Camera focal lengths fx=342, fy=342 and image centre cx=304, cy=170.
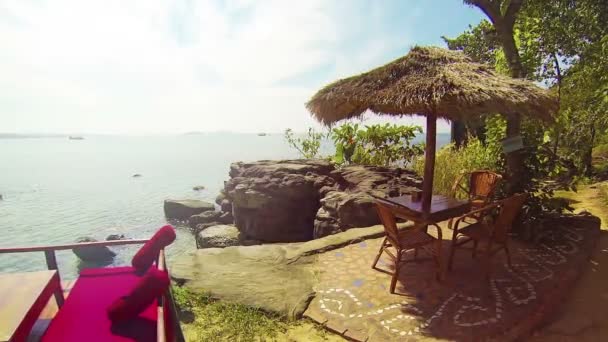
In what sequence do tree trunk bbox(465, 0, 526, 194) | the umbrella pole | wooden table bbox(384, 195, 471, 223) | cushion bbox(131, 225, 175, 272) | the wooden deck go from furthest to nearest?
tree trunk bbox(465, 0, 526, 194) < the umbrella pole < wooden table bbox(384, 195, 471, 223) < cushion bbox(131, 225, 175, 272) < the wooden deck

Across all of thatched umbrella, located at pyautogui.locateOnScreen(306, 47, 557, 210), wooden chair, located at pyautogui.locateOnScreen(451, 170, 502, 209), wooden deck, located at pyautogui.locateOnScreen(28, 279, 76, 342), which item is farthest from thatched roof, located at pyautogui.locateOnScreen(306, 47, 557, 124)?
wooden deck, located at pyautogui.locateOnScreen(28, 279, 76, 342)

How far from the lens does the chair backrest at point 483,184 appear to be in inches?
203

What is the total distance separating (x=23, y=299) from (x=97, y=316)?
502 mm

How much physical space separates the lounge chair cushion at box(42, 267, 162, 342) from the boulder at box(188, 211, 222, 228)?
1164cm

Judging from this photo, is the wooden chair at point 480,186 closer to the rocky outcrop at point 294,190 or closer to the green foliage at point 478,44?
the rocky outcrop at point 294,190

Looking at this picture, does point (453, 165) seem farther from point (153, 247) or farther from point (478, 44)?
point (478, 44)

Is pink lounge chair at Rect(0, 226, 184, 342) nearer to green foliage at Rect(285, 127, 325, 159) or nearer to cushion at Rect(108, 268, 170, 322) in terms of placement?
cushion at Rect(108, 268, 170, 322)

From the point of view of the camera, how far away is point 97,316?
2.51 m

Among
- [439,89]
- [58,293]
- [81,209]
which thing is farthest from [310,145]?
[81,209]

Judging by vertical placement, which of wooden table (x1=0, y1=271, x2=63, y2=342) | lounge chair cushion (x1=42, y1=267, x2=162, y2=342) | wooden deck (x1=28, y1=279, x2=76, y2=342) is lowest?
wooden deck (x1=28, y1=279, x2=76, y2=342)

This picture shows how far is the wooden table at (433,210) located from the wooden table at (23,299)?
3.61 meters

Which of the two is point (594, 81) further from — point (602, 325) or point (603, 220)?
point (602, 325)

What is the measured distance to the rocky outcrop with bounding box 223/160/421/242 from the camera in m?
7.88

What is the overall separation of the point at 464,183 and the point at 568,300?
3966 millimetres
